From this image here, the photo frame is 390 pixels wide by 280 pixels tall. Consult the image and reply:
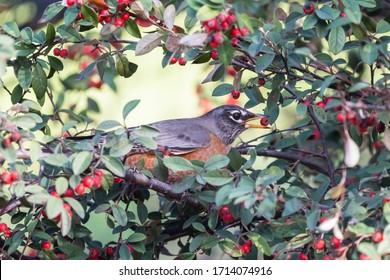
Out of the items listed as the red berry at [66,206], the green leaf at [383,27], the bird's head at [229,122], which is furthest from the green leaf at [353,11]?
the bird's head at [229,122]

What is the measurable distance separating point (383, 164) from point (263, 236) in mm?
479

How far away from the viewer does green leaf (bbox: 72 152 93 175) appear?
5.75 feet

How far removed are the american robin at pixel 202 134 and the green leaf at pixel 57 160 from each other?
823 millimetres

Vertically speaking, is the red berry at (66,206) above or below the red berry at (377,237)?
above

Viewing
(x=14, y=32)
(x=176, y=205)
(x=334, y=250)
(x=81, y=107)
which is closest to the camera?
(x=334, y=250)

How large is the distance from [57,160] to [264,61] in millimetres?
710

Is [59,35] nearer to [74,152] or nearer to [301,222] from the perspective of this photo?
[74,152]

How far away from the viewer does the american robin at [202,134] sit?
3.05 m

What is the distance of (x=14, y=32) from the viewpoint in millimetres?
2270

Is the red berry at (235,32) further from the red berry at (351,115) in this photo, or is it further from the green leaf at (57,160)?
the green leaf at (57,160)

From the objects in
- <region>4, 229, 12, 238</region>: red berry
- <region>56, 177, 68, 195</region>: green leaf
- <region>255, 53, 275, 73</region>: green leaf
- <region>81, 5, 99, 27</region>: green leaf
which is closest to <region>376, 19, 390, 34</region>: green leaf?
<region>255, 53, 275, 73</region>: green leaf

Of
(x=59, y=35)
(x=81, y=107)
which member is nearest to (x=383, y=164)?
(x=59, y=35)

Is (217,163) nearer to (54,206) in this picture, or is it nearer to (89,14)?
(54,206)

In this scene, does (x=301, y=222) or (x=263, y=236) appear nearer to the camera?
(x=301, y=222)
